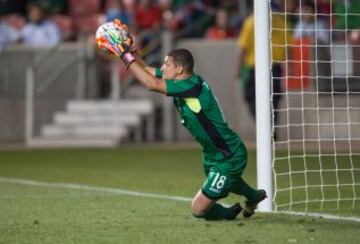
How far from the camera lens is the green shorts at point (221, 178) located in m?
9.09

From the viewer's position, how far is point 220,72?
2336 centimetres

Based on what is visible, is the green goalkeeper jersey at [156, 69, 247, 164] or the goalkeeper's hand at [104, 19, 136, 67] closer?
the goalkeeper's hand at [104, 19, 136, 67]

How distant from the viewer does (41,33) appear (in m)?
24.5

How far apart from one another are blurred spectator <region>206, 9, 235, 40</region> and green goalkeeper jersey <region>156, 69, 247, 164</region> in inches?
556

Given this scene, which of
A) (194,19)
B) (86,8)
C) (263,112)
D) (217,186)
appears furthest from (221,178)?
(86,8)

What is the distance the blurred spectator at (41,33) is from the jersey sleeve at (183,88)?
15.5 m

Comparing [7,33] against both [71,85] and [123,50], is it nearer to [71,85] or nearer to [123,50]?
[71,85]

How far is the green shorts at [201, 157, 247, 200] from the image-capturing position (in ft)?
29.8

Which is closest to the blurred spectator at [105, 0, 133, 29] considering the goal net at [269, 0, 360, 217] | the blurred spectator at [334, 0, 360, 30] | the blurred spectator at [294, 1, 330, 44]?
the goal net at [269, 0, 360, 217]

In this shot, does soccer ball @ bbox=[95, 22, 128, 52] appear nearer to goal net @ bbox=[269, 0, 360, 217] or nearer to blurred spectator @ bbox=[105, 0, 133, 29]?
goal net @ bbox=[269, 0, 360, 217]

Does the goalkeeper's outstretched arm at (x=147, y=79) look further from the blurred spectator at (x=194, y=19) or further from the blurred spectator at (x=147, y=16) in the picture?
the blurred spectator at (x=194, y=19)

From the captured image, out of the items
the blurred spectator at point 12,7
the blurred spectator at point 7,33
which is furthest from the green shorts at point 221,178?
the blurred spectator at point 12,7

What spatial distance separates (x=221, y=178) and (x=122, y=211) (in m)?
1.30

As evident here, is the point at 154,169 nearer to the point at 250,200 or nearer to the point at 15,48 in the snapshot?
the point at 250,200
